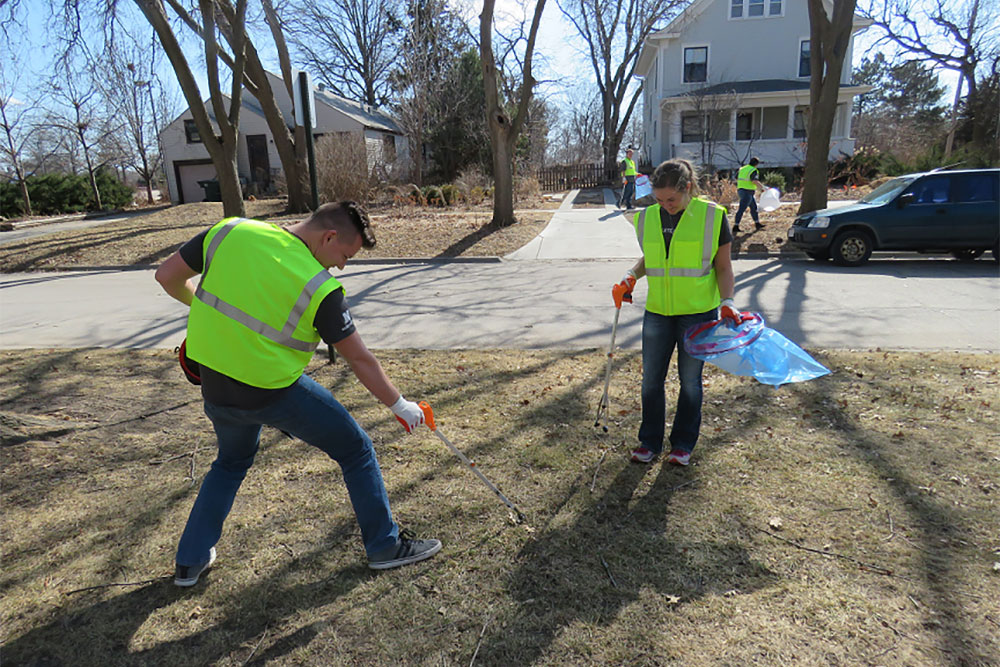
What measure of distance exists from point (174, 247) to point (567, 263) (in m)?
9.23

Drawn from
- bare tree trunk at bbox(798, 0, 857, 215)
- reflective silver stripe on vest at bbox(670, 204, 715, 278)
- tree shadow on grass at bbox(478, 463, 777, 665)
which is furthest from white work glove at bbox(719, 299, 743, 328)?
bare tree trunk at bbox(798, 0, 857, 215)

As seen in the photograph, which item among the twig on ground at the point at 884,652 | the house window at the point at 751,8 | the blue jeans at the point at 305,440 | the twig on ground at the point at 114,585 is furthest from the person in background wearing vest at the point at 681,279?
the house window at the point at 751,8

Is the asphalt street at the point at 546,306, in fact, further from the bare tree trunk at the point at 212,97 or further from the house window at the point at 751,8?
the house window at the point at 751,8

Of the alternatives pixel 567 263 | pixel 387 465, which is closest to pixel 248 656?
pixel 387 465

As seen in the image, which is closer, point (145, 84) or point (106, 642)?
point (106, 642)

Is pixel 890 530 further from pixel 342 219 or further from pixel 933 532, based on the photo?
pixel 342 219

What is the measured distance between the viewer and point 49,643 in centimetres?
251

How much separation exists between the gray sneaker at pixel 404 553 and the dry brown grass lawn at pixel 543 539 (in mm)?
46

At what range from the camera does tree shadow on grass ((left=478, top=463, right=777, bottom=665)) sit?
100 inches

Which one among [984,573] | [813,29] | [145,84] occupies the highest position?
[145,84]

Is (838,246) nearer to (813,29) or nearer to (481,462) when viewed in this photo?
(813,29)

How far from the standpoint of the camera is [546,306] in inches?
339

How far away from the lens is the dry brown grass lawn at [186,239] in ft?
44.3

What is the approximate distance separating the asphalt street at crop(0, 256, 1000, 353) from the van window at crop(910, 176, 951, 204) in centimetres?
116
